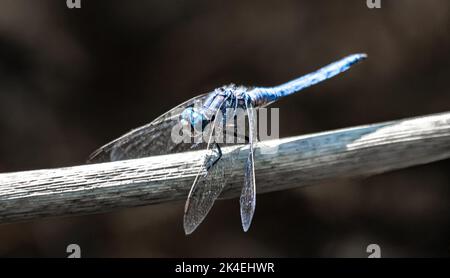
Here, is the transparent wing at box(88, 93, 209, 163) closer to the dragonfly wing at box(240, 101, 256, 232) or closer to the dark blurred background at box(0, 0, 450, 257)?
the dragonfly wing at box(240, 101, 256, 232)

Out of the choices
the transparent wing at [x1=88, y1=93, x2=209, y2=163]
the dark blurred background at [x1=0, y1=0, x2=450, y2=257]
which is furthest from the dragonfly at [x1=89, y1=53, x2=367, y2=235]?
the dark blurred background at [x1=0, y1=0, x2=450, y2=257]

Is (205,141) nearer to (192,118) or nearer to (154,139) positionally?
(192,118)

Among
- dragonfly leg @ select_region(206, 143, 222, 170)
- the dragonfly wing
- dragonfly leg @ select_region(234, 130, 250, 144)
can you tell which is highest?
dragonfly leg @ select_region(234, 130, 250, 144)

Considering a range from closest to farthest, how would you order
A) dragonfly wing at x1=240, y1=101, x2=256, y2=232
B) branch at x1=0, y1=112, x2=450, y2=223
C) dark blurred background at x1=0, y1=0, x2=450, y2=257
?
branch at x1=0, y1=112, x2=450, y2=223
dragonfly wing at x1=240, y1=101, x2=256, y2=232
dark blurred background at x1=0, y1=0, x2=450, y2=257

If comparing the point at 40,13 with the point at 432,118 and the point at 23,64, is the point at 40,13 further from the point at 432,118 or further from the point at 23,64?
the point at 432,118

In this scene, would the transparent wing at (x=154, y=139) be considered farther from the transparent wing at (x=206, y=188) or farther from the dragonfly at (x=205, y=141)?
the transparent wing at (x=206, y=188)

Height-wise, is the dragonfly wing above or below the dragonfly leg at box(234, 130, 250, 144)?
below

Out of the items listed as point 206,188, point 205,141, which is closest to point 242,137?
point 205,141
